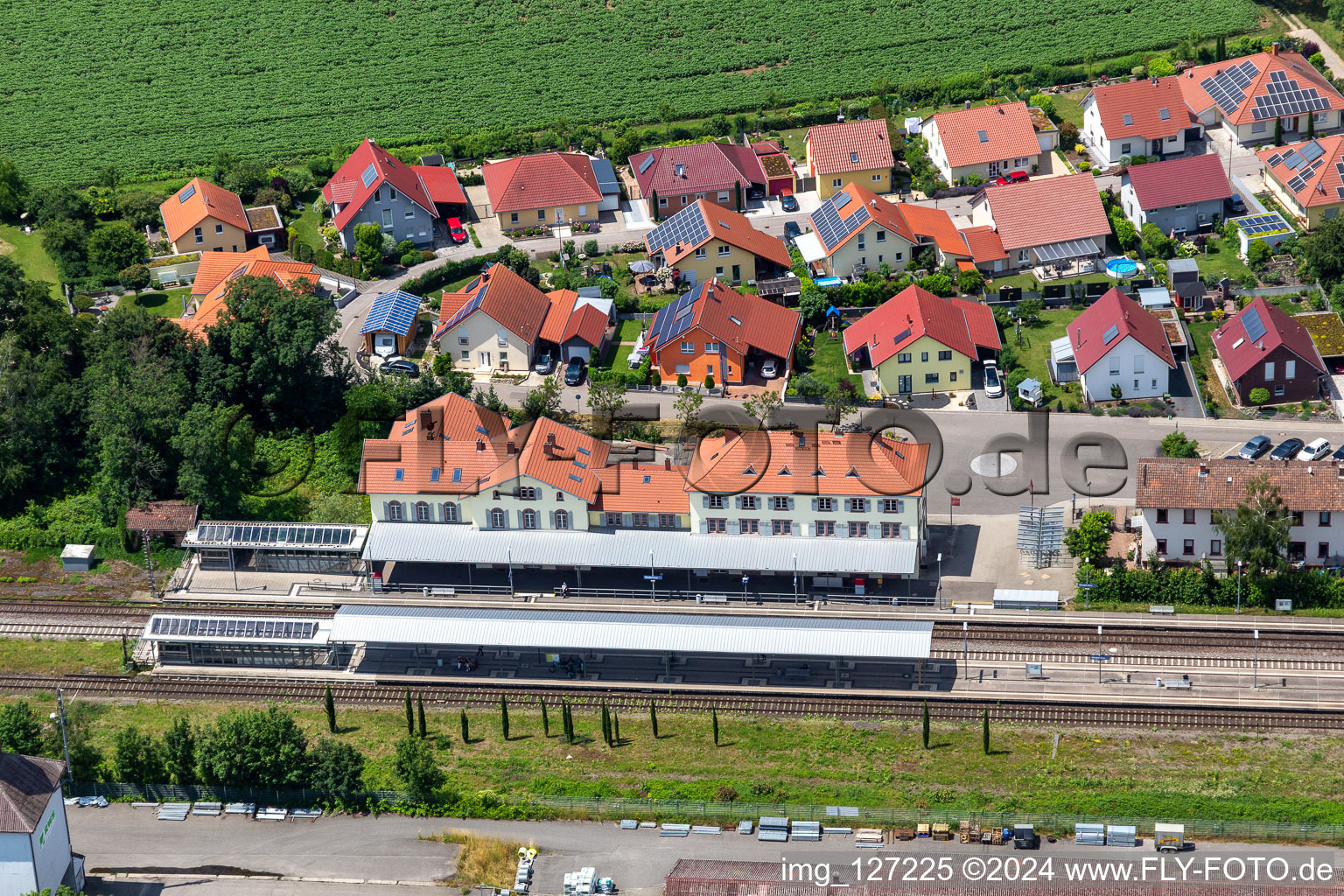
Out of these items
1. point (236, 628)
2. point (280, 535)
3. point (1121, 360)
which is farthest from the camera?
point (1121, 360)

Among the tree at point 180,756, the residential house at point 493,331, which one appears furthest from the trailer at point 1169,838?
the residential house at point 493,331

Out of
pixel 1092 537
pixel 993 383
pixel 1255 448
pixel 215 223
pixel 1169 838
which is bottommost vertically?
pixel 1169 838

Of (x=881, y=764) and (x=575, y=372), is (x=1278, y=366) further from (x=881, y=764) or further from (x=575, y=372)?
(x=575, y=372)

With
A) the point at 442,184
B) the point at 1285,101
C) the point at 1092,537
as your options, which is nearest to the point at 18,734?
the point at 1092,537

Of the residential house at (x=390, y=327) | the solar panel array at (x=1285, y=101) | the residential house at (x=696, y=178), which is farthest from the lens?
the solar panel array at (x=1285, y=101)

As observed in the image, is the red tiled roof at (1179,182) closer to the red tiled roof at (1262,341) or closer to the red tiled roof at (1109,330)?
the red tiled roof at (1109,330)

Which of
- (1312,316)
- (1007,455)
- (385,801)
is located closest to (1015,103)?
(1312,316)

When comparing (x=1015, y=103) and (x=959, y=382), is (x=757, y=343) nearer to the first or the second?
(x=959, y=382)
